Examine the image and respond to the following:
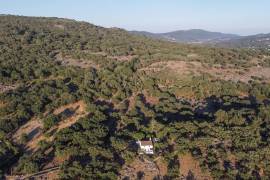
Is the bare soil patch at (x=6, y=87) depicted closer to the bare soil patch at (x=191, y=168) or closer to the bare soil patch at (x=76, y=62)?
the bare soil patch at (x=76, y=62)

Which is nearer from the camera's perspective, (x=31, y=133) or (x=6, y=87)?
(x=31, y=133)

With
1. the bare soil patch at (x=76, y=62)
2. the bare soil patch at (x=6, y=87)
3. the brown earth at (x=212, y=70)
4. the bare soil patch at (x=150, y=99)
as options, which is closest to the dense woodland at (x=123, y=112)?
the bare soil patch at (x=150, y=99)

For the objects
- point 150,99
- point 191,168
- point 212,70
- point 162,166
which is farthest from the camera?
point 212,70

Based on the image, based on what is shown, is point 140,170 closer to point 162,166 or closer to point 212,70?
point 162,166

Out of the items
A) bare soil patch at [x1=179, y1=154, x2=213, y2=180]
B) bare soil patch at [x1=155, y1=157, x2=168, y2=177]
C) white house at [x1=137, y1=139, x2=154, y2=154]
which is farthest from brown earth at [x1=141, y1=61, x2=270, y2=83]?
bare soil patch at [x1=155, y1=157, x2=168, y2=177]

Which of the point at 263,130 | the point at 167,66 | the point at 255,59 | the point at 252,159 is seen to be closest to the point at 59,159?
the point at 252,159

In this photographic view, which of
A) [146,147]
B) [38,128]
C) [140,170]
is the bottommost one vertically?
[140,170]

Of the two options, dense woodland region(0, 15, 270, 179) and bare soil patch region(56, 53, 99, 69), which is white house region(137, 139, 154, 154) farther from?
bare soil patch region(56, 53, 99, 69)

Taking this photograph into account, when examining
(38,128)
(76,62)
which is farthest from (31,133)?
(76,62)
